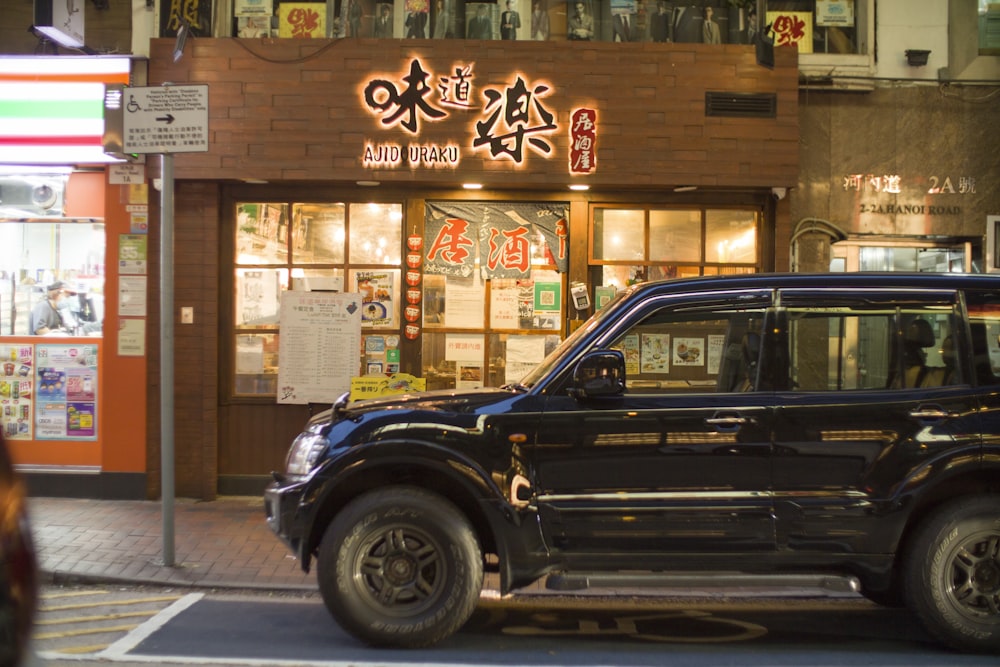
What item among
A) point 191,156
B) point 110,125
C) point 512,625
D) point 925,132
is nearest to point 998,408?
point 512,625

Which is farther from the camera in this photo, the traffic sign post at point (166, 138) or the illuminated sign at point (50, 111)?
the illuminated sign at point (50, 111)

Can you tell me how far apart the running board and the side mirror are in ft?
3.28

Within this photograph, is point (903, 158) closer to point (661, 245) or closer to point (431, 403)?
point (661, 245)

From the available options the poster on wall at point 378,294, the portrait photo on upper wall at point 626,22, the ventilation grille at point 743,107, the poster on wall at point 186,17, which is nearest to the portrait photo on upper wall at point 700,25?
the portrait photo on upper wall at point 626,22

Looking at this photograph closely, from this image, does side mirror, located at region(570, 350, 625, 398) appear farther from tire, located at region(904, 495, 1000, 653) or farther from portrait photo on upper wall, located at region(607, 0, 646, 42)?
portrait photo on upper wall, located at region(607, 0, 646, 42)

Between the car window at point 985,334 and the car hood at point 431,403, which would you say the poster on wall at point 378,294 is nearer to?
the car hood at point 431,403

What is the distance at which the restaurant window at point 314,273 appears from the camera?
9305 millimetres

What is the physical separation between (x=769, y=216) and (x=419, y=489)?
583cm

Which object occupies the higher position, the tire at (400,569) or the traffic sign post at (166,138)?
the traffic sign post at (166,138)

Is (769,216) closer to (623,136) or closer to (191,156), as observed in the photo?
(623,136)

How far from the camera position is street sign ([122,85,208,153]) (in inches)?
263

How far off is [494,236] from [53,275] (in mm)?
4631

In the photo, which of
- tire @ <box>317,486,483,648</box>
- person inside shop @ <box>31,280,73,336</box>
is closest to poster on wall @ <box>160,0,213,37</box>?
person inside shop @ <box>31,280,73,336</box>

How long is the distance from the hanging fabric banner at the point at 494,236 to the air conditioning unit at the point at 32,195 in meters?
3.82
